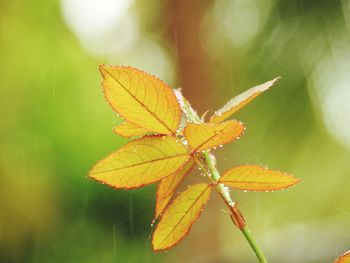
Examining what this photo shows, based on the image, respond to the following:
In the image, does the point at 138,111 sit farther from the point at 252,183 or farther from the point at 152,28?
the point at 152,28

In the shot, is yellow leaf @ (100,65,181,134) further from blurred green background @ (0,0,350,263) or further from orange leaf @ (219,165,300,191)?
blurred green background @ (0,0,350,263)

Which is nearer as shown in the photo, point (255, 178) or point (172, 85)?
point (255, 178)

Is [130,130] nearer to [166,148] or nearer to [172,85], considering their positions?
[166,148]

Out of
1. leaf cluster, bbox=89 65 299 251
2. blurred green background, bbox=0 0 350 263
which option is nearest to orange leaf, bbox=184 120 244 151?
leaf cluster, bbox=89 65 299 251

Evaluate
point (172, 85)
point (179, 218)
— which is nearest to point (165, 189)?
point (179, 218)

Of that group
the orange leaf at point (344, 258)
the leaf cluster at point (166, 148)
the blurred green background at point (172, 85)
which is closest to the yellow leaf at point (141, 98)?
the leaf cluster at point (166, 148)

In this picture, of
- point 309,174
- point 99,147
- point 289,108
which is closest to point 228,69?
point 289,108
